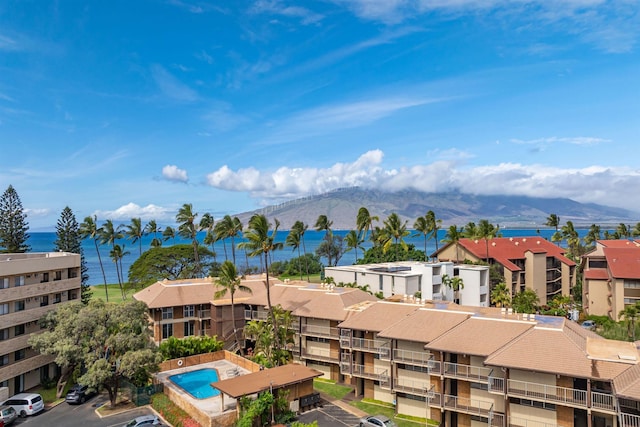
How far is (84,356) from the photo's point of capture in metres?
34.3

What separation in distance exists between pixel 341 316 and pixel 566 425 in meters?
19.5

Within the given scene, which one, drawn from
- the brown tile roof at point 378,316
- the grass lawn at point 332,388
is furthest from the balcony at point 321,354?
the brown tile roof at point 378,316

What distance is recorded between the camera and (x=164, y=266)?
3201 inches

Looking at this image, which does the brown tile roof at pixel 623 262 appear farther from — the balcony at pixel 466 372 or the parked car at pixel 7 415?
the parked car at pixel 7 415

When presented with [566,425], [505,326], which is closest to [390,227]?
[505,326]

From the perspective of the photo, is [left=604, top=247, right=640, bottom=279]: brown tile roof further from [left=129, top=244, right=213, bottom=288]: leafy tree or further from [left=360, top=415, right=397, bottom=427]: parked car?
[left=129, top=244, right=213, bottom=288]: leafy tree

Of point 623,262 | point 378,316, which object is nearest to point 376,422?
point 378,316

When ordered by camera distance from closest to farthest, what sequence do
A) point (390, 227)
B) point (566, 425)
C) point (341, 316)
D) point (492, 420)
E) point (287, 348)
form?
1. point (566, 425)
2. point (492, 420)
3. point (341, 316)
4. point (287, 348)
5. point (390, 227)

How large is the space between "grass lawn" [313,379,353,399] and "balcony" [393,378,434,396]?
238 inches

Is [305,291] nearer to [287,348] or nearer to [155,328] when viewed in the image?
[287,348]

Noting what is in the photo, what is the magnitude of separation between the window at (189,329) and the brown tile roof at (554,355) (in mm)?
34416

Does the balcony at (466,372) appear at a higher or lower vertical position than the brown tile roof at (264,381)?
higher

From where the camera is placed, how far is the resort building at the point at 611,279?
54500 millimetres

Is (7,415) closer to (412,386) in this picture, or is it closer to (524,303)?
(412,386)
